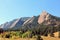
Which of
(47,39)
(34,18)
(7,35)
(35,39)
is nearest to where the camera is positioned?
(35,39)

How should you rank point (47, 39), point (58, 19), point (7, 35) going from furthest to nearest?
point (58, 19) < point (7, 35) < point (47, 39)

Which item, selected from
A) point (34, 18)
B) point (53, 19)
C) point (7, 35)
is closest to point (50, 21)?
point (53, 19)

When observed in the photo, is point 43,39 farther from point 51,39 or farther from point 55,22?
point 55,22

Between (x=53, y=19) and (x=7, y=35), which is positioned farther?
(x=53, y=19)

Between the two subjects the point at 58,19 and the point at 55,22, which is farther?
the point at 58,19

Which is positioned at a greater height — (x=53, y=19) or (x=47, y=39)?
(x=53, y=19)

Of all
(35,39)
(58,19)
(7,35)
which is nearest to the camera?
(35,39)

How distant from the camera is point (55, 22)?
136 meters

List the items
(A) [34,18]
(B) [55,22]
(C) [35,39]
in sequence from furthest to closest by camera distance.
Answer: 1. (A) [34,18]
2. (B) [55,22]
3. (C) [35,39]

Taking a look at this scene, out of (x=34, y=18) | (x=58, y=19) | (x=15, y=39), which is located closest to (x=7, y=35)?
(x=15, y=39)

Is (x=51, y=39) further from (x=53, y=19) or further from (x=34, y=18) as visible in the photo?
(x=34, y=18)

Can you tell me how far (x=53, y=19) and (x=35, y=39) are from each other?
11874 cm

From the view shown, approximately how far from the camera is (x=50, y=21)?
14325cm

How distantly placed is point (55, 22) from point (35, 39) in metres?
116
